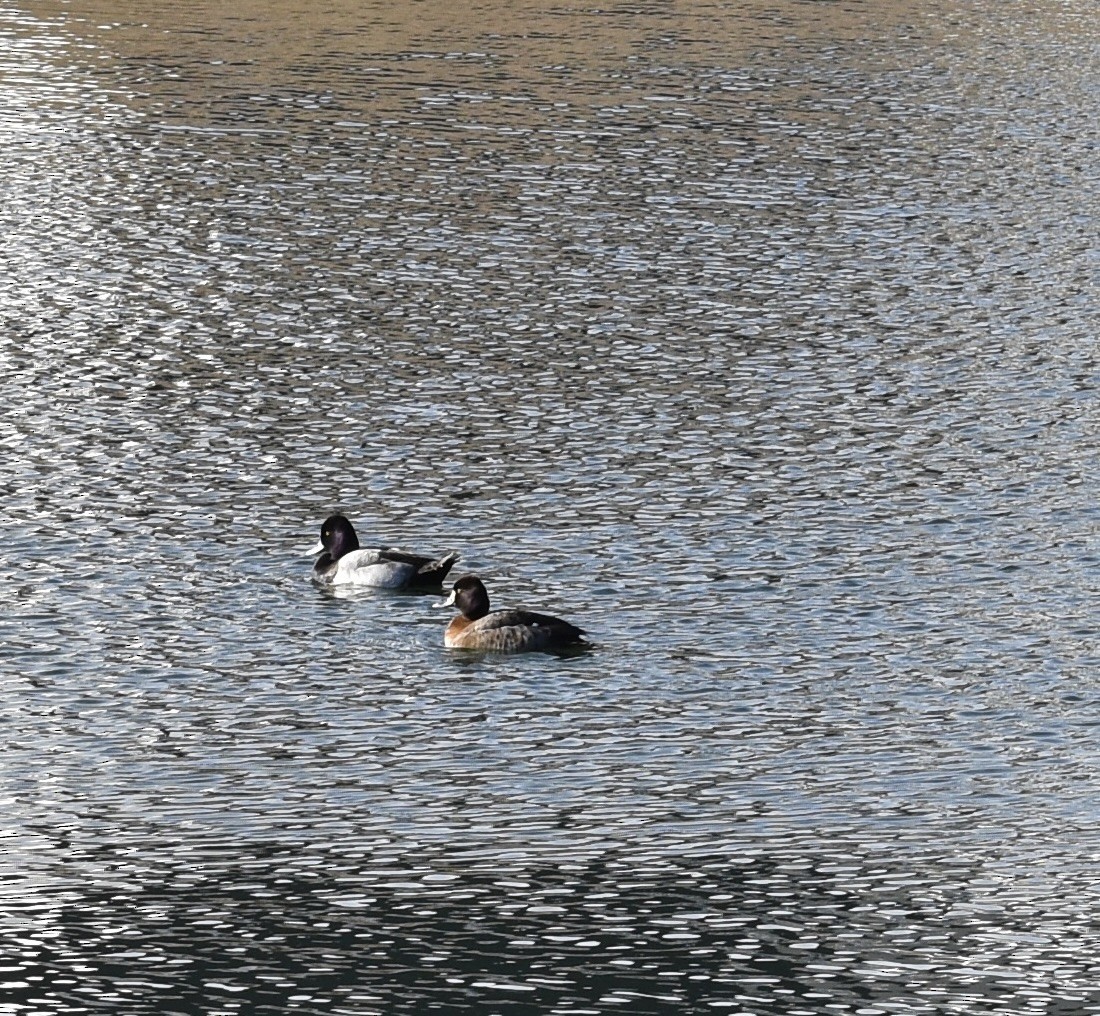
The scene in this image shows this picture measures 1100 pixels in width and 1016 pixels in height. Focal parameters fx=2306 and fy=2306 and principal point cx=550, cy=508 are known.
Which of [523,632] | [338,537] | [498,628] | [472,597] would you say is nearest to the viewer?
[523,632]

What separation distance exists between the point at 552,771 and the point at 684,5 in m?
46.8

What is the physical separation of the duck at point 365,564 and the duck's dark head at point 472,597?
974 mm

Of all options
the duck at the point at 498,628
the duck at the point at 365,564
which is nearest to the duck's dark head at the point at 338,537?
the duck at the point at 365,564

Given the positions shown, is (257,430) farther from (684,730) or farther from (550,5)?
(550,5)

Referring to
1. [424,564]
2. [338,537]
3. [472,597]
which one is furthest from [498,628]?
[338,537]

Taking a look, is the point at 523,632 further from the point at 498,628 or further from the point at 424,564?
the point at 424,564

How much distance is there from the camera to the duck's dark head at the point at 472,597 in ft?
72.6

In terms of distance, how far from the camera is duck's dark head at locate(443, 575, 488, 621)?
22141 mm

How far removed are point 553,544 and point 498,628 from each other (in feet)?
9.94

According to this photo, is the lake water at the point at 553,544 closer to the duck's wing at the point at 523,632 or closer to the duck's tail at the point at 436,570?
the duck's wing at the point at 523,632

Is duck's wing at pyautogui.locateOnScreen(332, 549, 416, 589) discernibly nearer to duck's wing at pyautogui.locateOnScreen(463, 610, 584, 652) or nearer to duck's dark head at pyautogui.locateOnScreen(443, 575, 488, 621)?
duck's dark head at pyautogui.locateOnScreen(443, 575, 488, 621)

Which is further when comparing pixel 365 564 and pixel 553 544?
pixel 553 544

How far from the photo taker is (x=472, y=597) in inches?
872

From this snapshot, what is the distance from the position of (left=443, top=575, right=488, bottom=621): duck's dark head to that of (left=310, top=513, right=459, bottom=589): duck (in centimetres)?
97
